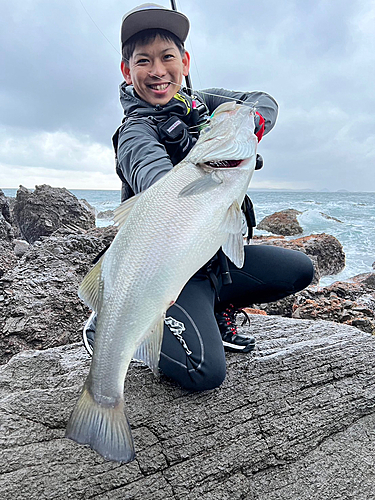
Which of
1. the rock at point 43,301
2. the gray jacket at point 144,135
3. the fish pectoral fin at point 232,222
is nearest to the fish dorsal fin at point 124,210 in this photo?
the gray jacket at point 144,135

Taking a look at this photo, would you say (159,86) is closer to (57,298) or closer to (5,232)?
(57,298)

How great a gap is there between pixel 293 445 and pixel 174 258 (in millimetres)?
1642

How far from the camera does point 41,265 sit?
4.70m

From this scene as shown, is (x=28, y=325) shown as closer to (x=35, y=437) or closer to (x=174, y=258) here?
(x=35, y=437)

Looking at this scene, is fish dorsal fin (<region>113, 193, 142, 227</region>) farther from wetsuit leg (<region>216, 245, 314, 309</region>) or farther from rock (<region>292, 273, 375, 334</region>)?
rock (<region>292, 273, 375, 334</region>)

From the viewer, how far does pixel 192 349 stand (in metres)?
2.53

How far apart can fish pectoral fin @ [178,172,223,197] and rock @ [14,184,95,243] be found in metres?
8.79

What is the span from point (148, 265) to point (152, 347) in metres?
0.42

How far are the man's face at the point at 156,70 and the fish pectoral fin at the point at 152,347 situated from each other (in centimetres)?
200

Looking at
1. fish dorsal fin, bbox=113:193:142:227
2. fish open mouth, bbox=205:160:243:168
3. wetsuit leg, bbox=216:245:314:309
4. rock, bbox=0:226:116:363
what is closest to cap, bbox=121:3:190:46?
fish open mouth, bbox=205:160:243:168

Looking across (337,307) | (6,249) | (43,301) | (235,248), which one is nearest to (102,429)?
(235,248)

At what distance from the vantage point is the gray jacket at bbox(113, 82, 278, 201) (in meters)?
2.48

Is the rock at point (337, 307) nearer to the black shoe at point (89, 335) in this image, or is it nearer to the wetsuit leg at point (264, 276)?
Answer: the wetsuit leg at point (264, 276)

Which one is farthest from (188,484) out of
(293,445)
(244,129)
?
(244,129)
